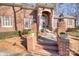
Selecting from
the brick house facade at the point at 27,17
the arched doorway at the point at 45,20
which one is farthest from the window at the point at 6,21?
the arched doorway at the point at 45,20

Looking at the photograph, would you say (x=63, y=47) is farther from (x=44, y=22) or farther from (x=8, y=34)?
(x=8, y=34)

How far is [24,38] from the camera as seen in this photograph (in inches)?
117

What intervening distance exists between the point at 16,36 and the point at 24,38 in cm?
15

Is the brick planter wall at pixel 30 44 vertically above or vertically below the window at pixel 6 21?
below

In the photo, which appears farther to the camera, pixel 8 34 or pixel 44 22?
pixel 44 22

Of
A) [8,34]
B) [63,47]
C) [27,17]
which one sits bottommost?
[63,47]

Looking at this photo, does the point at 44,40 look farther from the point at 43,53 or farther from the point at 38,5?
the point at 38,5

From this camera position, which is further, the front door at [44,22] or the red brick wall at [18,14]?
the front door at [44,22]

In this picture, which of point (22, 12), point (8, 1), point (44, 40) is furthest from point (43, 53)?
point (8, 1)

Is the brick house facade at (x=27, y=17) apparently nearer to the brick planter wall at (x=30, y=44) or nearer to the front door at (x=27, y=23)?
the front door at (x=27, y=23)

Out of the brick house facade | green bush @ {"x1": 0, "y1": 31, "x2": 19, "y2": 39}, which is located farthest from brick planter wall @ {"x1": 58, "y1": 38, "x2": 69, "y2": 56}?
green bush @ {"x1": 0, "y1": 31, "x2": 19, "y2": 39}

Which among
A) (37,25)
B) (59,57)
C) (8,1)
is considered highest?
(8,1)

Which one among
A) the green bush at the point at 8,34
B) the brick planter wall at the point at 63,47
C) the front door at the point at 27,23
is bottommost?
the brick planter wall at the point at 63,47

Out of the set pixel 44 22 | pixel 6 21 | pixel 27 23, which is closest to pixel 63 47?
pixel 44 22
